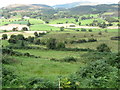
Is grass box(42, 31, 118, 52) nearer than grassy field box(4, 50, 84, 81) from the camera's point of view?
No

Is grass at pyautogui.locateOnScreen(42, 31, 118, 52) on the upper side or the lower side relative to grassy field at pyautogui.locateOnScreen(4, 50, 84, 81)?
lower

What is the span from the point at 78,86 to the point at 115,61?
10.8 meters

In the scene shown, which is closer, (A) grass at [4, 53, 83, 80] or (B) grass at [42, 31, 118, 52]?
(A) grass at [4, 53, 83, 80]

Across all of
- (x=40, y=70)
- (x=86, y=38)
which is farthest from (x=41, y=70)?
(x=86, y=38)

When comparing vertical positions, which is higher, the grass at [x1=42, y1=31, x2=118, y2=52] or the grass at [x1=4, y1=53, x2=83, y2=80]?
the grass at [x1=4, y1=53, x2=83, y2=80]

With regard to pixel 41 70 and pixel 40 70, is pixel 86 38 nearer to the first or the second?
pixel 41 70

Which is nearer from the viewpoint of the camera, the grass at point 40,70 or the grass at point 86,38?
the grass at point 40,70

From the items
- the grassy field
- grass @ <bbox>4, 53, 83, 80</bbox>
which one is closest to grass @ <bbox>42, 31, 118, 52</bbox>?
the grassy field

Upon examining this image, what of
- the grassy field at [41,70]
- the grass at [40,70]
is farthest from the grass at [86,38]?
the grass at [40,70]

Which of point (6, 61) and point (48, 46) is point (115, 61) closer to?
point (6, 61)

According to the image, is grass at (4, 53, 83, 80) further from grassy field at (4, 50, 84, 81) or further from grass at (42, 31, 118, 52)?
grass at (42, 31, 118, 52)

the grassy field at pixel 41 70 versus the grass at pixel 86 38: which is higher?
the grassy field at pixel 41 70

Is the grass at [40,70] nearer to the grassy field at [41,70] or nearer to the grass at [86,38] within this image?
the grassy field at [41,70]

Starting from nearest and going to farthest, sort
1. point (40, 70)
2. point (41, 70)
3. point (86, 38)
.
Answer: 1. point (40, 70)
2. point (41, 70)
3. point (86, 38)
